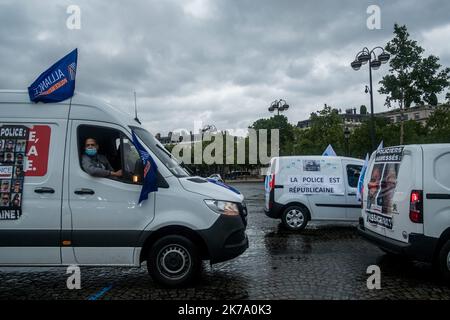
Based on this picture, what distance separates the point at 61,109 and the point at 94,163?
2.83 ft

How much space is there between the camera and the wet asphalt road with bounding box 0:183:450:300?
15.9ft

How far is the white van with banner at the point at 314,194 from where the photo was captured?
9695 mm

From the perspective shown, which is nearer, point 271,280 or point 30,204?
point 30,204

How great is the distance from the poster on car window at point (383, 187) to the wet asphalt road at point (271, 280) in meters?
0.83

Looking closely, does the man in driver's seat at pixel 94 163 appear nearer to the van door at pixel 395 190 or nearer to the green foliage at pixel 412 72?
the van door at pixel 395 190

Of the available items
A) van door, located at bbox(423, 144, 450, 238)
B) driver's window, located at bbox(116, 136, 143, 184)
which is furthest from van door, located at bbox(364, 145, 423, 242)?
driver's window, located at bbox(116, 136, 143, 184)

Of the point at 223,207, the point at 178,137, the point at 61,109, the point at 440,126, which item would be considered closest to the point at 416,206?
the point at 223,207

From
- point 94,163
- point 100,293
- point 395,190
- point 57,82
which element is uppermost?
point 57,82

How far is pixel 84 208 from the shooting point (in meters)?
4.98

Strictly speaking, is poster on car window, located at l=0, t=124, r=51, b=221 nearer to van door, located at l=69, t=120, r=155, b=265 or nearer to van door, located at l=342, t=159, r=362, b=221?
van door, located at l=69, t=120, r=155, b=265

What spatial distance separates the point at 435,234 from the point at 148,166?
3.97 m

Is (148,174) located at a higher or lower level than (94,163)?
lower

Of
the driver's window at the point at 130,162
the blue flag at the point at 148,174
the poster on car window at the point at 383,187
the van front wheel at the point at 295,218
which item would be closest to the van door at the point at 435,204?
the poster on car window at the point at 383,187

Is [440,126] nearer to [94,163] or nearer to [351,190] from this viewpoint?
[351,190]
